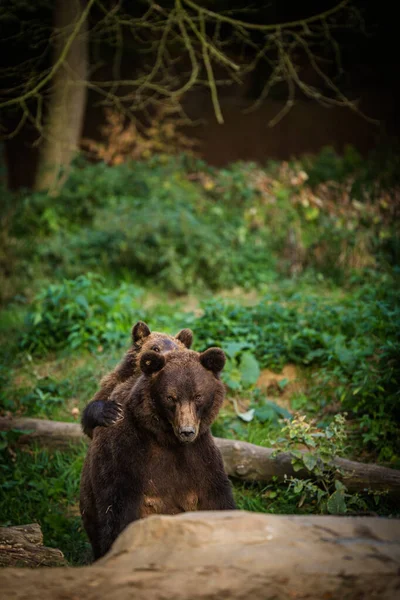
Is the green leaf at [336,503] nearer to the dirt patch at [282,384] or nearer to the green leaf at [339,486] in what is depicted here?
the green leaf at [339,486]

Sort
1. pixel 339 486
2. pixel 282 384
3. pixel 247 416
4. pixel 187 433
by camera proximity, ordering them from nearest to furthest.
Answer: pixel 187 433
pixel 339 486
pixel 247 416
pixel 282 384

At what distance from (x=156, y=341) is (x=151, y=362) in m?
0.86

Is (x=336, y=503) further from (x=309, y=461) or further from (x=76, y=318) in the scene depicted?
(x=76, y=318)

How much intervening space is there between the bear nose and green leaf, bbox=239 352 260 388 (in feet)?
10.4

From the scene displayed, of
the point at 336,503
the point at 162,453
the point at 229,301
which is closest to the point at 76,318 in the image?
the point at 229,301


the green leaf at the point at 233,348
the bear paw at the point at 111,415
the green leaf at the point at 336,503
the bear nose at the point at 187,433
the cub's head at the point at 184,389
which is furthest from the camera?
the green leaf at the point at 233,348

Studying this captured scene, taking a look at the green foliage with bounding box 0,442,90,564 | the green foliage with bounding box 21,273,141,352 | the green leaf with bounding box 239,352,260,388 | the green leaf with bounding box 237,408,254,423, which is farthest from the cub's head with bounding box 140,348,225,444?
the green foliage with bounding box 21,273,141,352

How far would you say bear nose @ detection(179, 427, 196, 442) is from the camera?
4805 millimetres

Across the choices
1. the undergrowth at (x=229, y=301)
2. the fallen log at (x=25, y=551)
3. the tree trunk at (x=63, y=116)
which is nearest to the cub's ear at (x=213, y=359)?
the undergrowth at (x=229, y=301)

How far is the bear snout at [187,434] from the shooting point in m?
4.80

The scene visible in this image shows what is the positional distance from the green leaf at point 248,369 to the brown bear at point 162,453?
2.63 meters

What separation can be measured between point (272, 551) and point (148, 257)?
8443mm

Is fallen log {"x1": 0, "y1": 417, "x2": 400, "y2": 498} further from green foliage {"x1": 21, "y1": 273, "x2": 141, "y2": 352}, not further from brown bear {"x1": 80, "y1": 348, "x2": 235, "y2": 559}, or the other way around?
green foliage {"x1": 21, "y1": 273, "x2": 141, "y2": 352}

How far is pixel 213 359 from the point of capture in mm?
5164
